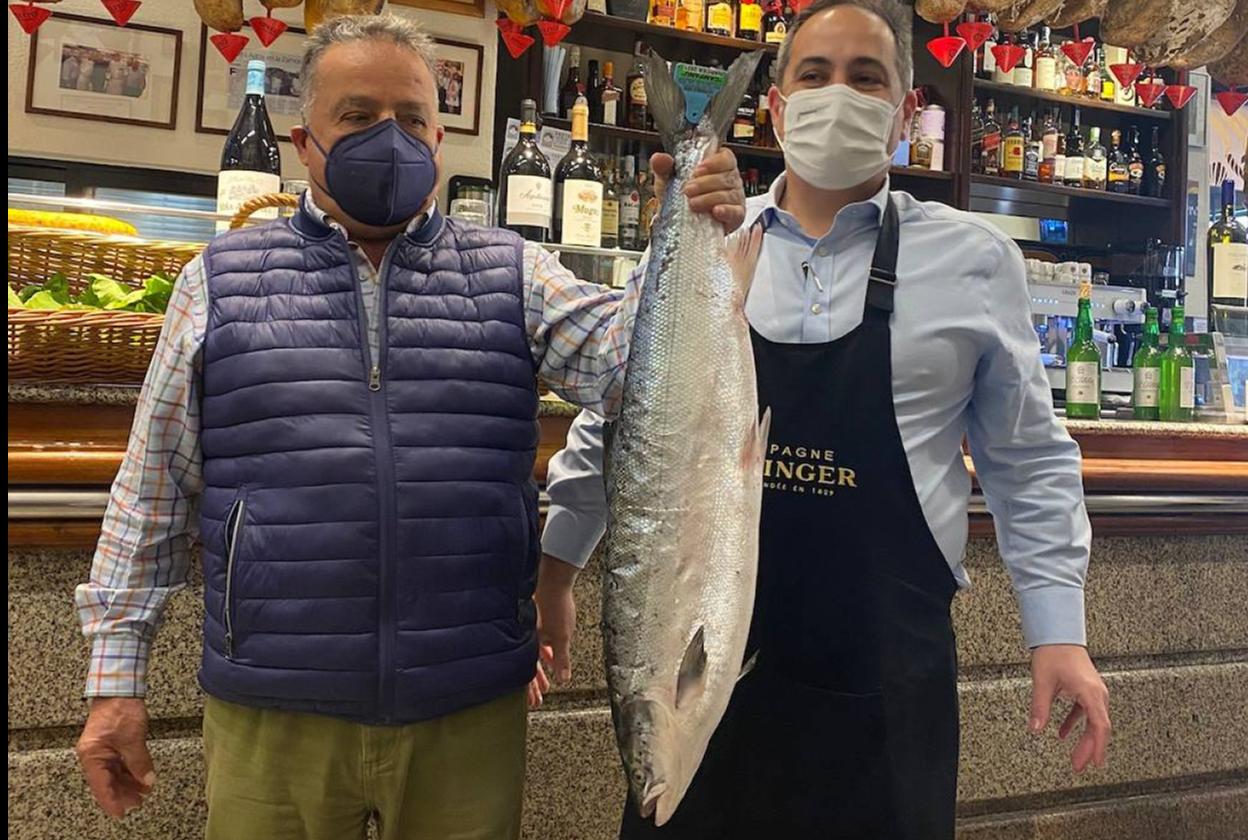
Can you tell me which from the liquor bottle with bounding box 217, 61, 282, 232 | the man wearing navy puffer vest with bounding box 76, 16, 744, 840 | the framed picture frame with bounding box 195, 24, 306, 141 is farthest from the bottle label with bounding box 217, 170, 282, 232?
the framed picture frame with bounding box 195, 24, 306, 141

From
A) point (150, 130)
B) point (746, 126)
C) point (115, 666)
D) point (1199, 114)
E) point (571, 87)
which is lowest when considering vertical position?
point (115, 666)

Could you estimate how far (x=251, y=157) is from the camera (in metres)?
2.99

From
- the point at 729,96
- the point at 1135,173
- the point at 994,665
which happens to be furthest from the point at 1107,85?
the point at 729,96

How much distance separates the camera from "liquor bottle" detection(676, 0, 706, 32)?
15.0 ft

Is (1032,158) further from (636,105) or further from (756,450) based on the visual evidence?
(756,450)

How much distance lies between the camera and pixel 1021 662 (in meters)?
2.40

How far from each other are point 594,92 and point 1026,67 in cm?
227

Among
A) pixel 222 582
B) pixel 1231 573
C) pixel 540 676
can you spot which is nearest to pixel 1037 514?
pixel 540 676

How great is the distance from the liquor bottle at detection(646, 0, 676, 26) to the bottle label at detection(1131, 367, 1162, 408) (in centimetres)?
252

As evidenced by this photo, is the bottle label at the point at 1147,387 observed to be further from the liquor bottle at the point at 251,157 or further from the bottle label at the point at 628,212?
the liquor bottle at the point at 251,157

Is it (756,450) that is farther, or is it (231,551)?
(231,551)

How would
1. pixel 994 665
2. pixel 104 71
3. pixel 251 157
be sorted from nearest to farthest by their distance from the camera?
pixel 994 665, pixel 251 157, pixel 104 71

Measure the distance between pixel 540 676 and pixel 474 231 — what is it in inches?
25.5

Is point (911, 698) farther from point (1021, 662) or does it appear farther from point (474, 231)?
point (1021, 662)
